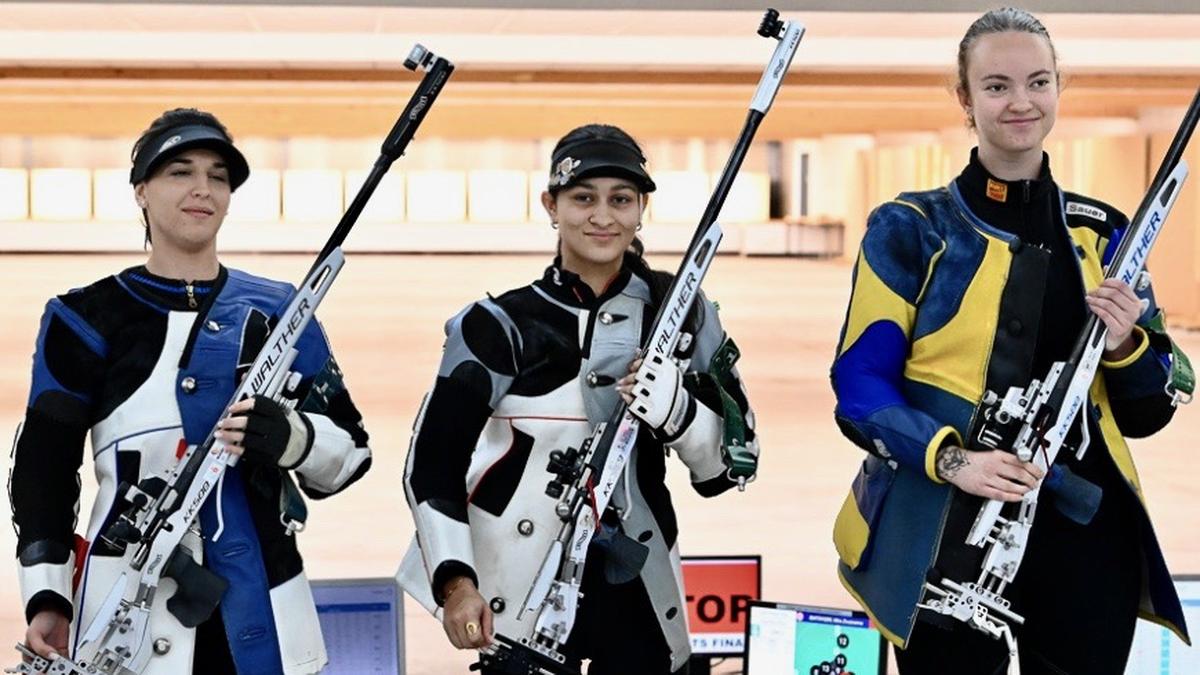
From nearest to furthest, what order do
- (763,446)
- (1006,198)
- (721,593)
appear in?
1. (1006,198)
2. (721,593)
3. (763,446)

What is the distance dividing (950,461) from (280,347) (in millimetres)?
904

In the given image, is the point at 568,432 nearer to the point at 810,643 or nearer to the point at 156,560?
the point at 156,560

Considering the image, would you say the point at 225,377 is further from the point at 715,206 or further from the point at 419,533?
the point at 715,206

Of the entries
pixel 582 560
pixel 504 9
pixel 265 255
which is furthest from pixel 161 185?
pixel 265 255

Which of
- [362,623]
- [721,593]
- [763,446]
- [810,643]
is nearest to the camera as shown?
[362,623]

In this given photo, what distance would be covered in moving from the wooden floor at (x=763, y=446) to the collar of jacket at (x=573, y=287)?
89.4 inches

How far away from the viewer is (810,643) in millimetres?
4258

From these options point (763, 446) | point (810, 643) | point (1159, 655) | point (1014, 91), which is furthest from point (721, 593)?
point (763, 446)

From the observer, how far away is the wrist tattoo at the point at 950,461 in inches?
96.8

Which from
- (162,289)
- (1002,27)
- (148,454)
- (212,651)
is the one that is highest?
(1002,27)

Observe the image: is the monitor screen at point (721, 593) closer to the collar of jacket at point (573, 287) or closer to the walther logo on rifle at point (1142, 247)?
the collar of jacket at point (573, 287)

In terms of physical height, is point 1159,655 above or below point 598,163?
below

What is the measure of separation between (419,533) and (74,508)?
1.57ft

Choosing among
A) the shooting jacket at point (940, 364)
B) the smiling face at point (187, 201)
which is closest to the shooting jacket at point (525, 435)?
the shooting jacket at point (940, 364)
